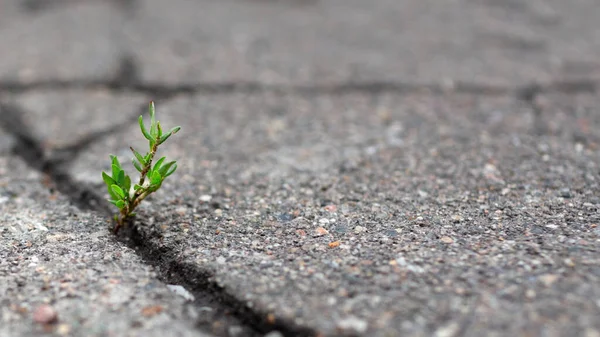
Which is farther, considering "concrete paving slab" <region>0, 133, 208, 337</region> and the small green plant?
the small green plant

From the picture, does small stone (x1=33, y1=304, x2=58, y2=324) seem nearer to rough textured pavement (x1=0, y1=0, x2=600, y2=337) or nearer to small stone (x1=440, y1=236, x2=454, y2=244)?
rough textured pavement (x1=0, y1=0, x2=600, y2=337)

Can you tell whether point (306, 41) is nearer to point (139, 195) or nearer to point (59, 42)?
point (59, 42)

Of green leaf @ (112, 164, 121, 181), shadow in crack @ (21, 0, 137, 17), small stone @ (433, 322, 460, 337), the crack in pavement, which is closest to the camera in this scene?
small stone @ (433, 322, 460, 337)

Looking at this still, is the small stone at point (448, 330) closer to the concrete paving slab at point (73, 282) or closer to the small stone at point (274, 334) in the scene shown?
the small stone at point (274, 334)

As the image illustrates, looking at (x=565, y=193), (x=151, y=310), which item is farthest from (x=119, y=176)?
(x=565, y=193)

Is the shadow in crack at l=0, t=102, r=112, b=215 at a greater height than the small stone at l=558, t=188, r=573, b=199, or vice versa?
the shadow in crack at l=0, t=102, r=112, b=215

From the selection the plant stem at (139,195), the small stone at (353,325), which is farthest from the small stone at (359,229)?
the plant stem at (139,195)

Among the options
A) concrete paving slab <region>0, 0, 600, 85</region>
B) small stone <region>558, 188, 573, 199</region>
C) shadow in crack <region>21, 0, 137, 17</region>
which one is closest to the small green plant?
small stone <region>558, 188, 573, 199</region>

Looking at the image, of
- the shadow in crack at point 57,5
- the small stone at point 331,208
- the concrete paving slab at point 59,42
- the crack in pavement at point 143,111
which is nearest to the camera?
the crack in pavement at point 143,111
